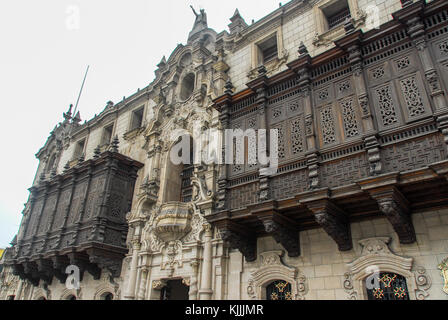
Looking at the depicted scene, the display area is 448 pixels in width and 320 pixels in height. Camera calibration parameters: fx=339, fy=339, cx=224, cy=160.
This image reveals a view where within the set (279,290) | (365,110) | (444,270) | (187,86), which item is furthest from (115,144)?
(444,270)

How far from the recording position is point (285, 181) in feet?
28.3

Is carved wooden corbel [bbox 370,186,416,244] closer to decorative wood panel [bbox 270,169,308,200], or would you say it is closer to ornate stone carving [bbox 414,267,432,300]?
ornate stone carving [bbox 414,267,432,300]

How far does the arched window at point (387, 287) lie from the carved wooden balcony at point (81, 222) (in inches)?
360

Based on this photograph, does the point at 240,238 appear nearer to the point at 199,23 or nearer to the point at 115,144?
the point at 115,144

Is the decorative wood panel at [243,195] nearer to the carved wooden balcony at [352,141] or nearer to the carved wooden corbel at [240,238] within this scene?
the carved wooden balcony at [352,141]

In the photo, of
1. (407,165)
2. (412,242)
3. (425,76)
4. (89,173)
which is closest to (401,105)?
(425,76)

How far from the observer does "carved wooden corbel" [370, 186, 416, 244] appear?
6.65m

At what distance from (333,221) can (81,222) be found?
1048 cm

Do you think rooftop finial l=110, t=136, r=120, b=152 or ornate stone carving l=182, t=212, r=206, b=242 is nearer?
ornate stone carving l=182, t=212, r=206, b=242

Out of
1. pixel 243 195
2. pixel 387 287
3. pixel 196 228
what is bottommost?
pixel 387 287

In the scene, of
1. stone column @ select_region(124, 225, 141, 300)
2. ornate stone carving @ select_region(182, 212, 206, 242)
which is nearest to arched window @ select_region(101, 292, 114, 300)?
stone column @ select_region(124, 225, 141, 300)

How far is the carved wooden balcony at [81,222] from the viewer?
43.0 feet

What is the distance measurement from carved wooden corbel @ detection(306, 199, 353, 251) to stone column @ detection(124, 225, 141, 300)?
746cm

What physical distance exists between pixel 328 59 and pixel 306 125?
191 centimetres
